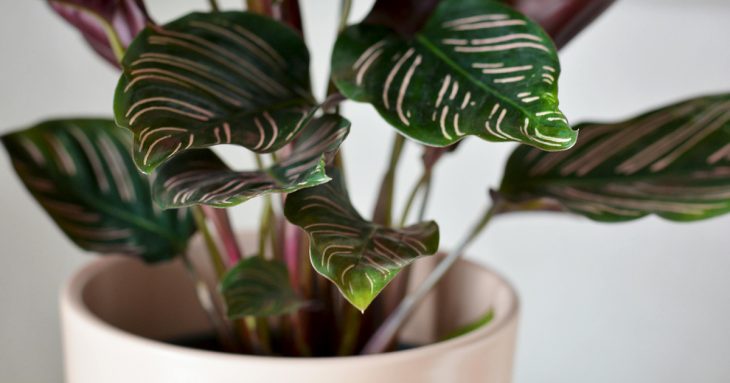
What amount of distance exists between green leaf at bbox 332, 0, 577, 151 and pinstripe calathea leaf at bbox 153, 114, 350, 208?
36mm

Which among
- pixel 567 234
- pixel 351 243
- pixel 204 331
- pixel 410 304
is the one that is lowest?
pixel 567 234

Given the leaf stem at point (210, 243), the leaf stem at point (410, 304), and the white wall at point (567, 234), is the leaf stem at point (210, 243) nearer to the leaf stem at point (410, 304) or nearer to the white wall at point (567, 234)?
the leaf stem at point (410, 304)

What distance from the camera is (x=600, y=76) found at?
1150 millimetres

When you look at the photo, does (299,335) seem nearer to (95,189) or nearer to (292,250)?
(292,250)

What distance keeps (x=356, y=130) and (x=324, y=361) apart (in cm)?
71

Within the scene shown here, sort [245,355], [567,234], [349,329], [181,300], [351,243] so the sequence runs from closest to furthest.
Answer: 1. [351,243]
2. [245,355]
3. [349,329]
4. [181,300]
5. [567,234]

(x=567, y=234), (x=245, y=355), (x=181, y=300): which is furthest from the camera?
(x=567, y=234)

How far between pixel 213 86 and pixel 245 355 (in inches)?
7.8

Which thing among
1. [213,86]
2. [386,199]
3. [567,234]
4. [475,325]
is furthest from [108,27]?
[567,234]

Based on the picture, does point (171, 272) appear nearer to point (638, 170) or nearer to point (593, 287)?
point (638, 170)

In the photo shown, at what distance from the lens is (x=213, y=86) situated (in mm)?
529

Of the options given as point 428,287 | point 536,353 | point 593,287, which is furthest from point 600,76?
point 428,287

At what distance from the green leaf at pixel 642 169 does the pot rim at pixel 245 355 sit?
0.35ft

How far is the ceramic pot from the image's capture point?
538mm
